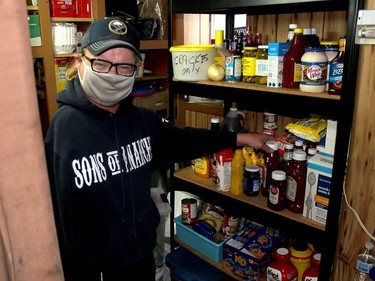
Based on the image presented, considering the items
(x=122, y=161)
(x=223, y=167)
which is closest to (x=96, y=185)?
(x=122, y=161)

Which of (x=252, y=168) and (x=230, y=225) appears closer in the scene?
(x=252, y=168)

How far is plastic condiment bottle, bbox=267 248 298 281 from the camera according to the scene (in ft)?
5.04

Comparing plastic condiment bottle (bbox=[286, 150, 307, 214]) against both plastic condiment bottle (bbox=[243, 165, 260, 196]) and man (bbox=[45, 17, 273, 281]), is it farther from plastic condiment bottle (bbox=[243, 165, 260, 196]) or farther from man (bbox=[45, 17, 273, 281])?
man (bbox=[45, 17, 273, 281])

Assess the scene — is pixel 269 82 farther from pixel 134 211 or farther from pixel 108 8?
pixel 108 8

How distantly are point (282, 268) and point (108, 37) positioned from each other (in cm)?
121

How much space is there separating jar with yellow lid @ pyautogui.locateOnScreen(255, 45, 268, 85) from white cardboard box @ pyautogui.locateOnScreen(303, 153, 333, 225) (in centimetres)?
38

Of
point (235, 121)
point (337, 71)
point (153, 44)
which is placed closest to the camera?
point (337, 71)

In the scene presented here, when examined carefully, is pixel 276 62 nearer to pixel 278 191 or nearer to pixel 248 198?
pixel 278 191

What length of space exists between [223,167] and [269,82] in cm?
47

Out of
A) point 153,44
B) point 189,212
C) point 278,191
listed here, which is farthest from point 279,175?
point 153,44

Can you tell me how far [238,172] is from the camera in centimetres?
163

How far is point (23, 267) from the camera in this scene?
348mm

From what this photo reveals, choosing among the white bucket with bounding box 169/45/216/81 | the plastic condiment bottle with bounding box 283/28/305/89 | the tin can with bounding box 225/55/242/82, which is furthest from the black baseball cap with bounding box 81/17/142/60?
the plastic condiment bottle with bounding box 283/28/305/89

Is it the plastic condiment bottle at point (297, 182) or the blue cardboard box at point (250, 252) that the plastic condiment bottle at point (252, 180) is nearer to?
the plastic condiment bottle at point (297, 182)
